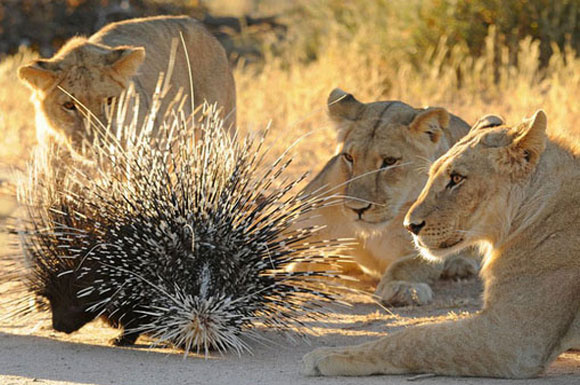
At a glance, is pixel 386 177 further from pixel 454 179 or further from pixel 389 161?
pixel 454 179

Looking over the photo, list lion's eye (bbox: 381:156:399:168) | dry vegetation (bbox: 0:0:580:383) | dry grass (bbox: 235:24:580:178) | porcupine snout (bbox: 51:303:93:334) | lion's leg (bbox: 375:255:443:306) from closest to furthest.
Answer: porcupine snout (bbox: 51:303:93:334), lion's eye (bbox: 381:156:399:168), lion's leg (bbox: 375:255:443:306), dry grass (bbox: 235:24:580:178), dry vegetation (bbox: 0:0:580:383)

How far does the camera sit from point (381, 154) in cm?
615

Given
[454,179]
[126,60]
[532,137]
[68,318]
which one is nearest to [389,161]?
[454,179]

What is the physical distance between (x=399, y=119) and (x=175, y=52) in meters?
2.95

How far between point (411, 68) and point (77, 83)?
7.55 metres

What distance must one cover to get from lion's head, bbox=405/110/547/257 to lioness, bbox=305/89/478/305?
1201mm

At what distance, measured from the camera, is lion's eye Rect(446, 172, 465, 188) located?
15.2ft

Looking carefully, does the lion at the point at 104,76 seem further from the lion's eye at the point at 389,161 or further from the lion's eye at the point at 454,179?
the lion's eye at the point at 454,179

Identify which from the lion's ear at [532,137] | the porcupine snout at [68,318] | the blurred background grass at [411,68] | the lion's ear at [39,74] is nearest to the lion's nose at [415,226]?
the lion's ear at [532,137]

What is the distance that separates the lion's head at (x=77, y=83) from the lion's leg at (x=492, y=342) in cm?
333

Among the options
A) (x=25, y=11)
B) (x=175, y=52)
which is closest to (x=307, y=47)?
(x=25, y=11)

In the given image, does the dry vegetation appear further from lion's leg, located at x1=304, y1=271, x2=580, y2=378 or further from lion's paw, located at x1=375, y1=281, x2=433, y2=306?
lion's leg, located at x1=304, y1=271, x2=580, y2=378

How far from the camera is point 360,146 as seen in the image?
244 inches

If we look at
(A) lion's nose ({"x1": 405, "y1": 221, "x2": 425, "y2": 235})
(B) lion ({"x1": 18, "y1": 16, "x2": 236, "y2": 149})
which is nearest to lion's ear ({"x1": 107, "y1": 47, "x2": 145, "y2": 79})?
(B) lion ({"x1": 18, "y1": 16, "x2": 236, "y2": 149})
